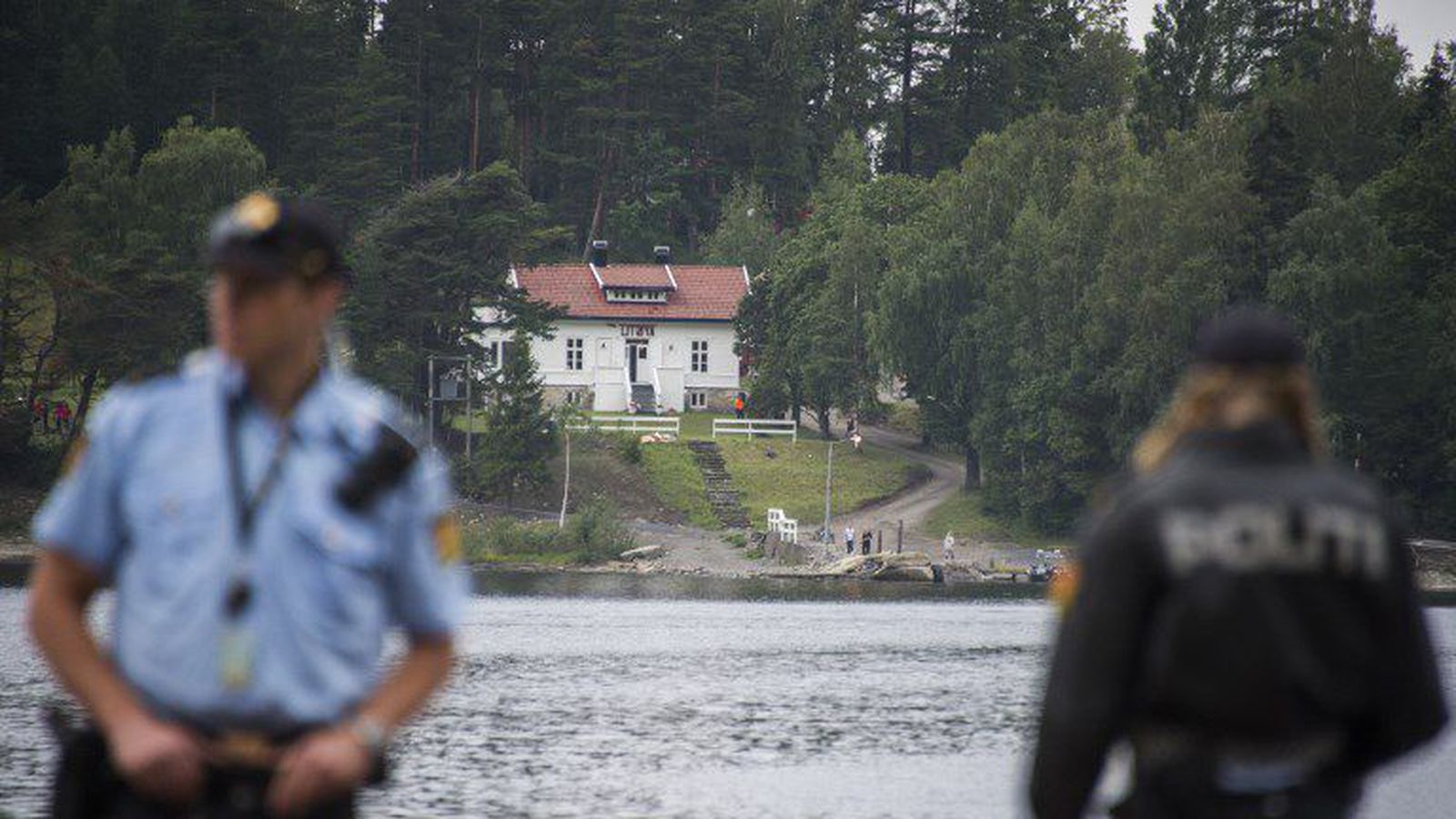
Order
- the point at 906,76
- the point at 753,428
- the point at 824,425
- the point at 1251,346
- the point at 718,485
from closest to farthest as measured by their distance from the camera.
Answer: the point at 1251,346
the point at 718,485
the point at 753,428
the point at 824,425
the point at 906,76

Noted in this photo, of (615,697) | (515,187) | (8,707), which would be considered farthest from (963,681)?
(515,187)

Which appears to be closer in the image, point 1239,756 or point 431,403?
point 1239,756

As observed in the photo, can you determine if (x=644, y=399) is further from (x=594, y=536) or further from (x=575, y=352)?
(x=594, y=536)

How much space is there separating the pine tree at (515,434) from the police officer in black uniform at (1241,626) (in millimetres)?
87925

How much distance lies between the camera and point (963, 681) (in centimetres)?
5162

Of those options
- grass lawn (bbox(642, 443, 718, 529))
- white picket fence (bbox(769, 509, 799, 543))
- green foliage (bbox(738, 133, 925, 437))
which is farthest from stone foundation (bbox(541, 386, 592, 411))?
white picket fence (bbox(769, 509, 799, 543))

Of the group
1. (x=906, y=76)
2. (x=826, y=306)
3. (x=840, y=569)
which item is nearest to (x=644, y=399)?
(x=826, y=306)

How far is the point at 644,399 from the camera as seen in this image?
118 m

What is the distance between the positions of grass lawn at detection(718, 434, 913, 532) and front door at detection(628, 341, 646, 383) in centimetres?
1770

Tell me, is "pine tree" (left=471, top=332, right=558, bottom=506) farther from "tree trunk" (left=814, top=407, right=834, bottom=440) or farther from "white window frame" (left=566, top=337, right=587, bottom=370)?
"white window frame" (left=566, top=337, right=587, bottom=370)

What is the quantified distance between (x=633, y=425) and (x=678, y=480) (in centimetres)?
794

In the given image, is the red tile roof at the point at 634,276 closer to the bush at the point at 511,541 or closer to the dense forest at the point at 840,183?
the dense forest at the point at 840,183

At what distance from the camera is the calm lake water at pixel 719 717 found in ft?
107

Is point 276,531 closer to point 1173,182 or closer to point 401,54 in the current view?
point 1173,182
